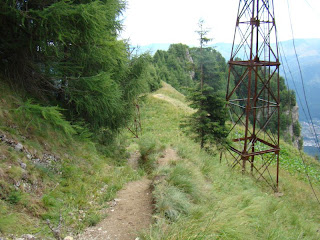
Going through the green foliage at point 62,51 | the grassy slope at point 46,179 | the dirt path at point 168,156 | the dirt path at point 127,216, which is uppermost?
the green foliage at point 62,51

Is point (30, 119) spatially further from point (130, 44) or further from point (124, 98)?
point (130, 44)

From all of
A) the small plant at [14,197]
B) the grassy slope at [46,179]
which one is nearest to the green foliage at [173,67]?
the grassy slope at [46,179]

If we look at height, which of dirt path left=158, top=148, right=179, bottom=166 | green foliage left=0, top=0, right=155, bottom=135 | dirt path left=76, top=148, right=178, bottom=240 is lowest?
dirt path left=76, top=148, right=178, bottom=240

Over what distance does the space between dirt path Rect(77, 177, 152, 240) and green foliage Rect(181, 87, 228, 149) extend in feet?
16.3

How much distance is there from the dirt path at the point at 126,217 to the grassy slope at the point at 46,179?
192 mm

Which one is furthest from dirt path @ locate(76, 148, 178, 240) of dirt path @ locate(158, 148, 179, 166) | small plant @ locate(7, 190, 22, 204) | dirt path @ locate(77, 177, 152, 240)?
dirt path @ locate(158, 148, 179, 166)

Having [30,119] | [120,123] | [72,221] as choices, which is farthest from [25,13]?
[120,123]

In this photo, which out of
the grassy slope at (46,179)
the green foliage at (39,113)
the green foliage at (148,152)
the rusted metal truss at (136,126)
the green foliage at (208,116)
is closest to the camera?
the grassy slope at (46,179)

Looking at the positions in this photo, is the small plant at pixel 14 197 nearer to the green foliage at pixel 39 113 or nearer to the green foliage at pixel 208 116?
the green foliage at pixel 39 113

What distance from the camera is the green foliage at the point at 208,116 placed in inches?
398

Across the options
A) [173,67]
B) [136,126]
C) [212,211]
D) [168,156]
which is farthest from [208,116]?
[173,67]

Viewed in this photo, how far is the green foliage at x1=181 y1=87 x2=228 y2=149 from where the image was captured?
398 inches

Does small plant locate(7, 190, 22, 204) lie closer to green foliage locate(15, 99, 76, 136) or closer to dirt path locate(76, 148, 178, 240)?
dirt path locate(76, 148, 178, 240)

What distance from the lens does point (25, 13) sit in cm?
450
